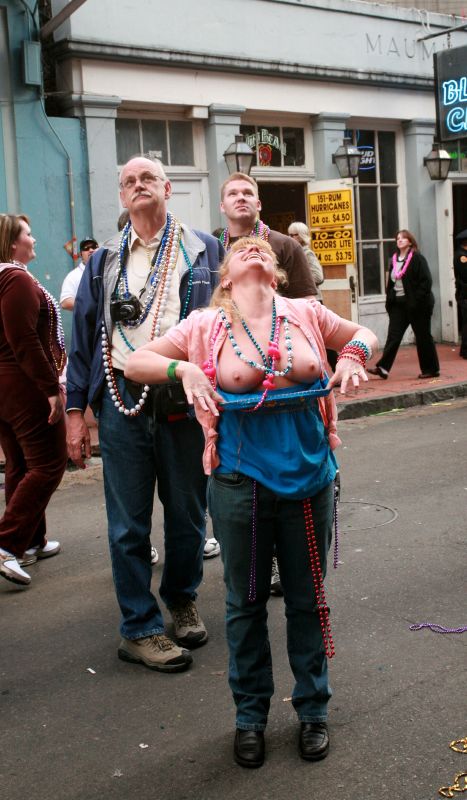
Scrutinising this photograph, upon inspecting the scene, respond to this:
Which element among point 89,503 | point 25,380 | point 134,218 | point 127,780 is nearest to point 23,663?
point 127,780

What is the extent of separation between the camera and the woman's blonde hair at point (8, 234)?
17.6ft

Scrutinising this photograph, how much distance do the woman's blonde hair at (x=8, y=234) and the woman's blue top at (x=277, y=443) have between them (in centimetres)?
256

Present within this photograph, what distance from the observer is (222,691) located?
3893 millimetres

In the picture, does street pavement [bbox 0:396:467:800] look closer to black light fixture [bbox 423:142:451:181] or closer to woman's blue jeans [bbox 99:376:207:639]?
woman's blue jeans [bbox 99:376:207:639]

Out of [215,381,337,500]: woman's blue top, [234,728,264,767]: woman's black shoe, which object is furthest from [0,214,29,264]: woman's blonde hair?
[234,728,264,767]: woman's black shoe

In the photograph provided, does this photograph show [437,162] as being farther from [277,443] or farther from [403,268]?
[277,443]

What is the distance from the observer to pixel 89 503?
7191mm

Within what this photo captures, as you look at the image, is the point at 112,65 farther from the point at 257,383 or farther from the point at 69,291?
the point at 257,383

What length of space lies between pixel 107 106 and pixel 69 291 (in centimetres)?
326

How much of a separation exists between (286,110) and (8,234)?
28.9 ft

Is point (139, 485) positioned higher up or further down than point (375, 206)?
further down

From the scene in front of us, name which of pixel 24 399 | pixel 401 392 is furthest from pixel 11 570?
pixel 401 392

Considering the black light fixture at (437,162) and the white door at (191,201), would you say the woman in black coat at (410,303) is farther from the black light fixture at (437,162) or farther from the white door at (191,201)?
the black light fixture at (437,162)

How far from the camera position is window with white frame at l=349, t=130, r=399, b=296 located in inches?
588
